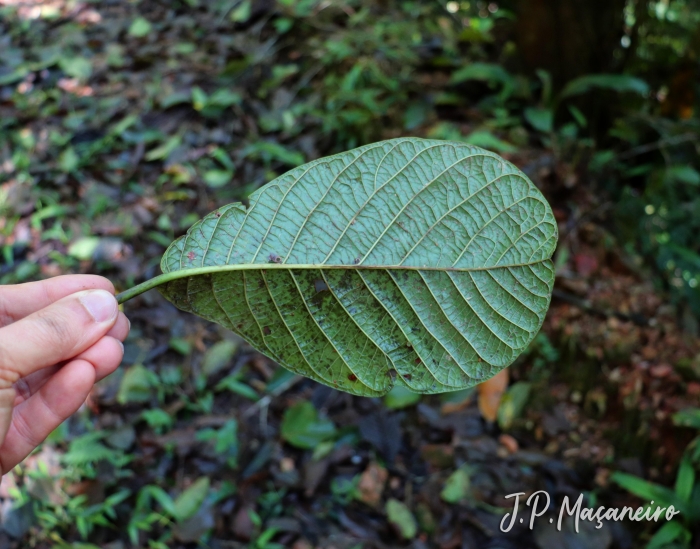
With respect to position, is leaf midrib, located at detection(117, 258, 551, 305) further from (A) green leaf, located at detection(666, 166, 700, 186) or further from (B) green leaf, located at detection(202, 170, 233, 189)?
(A) green leaf, located at detection(666, 166, 700, 186)

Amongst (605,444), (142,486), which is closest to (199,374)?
(142,486)

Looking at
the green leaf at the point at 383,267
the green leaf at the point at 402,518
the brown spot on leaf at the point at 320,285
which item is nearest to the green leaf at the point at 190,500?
the green leaf at the point at 402,518

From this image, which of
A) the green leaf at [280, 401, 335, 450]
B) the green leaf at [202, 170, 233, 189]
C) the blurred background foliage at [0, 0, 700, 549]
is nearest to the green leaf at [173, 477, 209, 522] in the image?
the blurred background foliage at [0, 0, 700, 549]

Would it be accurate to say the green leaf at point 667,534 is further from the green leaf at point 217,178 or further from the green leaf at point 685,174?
the green leaf at point 217,178

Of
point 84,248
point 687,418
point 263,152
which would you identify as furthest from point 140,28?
point 687,418

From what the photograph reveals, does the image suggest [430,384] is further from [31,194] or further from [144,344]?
[31,194]

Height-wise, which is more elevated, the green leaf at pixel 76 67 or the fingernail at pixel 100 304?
the green leaf at pixel 76 67

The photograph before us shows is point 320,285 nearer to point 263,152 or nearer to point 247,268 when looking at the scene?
point 247,268
